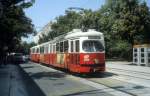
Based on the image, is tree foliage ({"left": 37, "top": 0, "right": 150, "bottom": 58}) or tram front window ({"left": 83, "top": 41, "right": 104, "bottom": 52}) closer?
tram front window ({"left": 83, "top": 41, "right": 104, "bottom": 52})

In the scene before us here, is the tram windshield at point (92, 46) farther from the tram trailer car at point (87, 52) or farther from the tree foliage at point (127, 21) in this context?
the tree foliage at point (127, 21)

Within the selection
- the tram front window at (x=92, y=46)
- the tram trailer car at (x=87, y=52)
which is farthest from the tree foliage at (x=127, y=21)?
the tram front window at (x=92, y=46)

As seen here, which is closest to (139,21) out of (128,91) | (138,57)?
(138,57)

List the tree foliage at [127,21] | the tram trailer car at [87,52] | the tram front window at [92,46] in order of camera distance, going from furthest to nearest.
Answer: the tree foliage at [127,21] → the tram front window at [92,46] → the tram trailer car at [87,52]

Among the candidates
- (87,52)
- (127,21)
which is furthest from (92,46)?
(127,21)

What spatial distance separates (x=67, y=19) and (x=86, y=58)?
7435 cm

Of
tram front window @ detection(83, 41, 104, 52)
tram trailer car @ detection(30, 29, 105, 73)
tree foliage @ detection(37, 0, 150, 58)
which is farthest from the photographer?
tree foliage @ detection(37, 0, 150, 58)

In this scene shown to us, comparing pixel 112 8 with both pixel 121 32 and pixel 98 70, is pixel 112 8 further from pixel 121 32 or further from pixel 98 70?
pixel 98 70

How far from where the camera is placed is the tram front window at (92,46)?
88.2ft

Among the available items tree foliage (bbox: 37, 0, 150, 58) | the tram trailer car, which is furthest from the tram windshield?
tree foliage (bbox: 37, 0, 150, 58)

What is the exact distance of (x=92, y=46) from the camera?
1066 inches

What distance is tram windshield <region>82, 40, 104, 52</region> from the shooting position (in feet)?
88.2

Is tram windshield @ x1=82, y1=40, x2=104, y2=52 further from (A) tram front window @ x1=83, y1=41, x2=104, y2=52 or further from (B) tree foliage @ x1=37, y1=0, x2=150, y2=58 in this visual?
(B) tree foliage @ x1=37, y1=0, x2=150, y2=58

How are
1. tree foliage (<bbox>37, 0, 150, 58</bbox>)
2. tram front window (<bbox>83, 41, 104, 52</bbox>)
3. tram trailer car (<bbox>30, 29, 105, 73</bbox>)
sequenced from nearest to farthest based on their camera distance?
tram trailer car (<bbox>30, 29, 105, 73</bbox>) → tram front window (<bbox>83, 41, 104, 52</bbox>) → tree foliage (<bbox>37, 0, 150, 58</bbox>)
